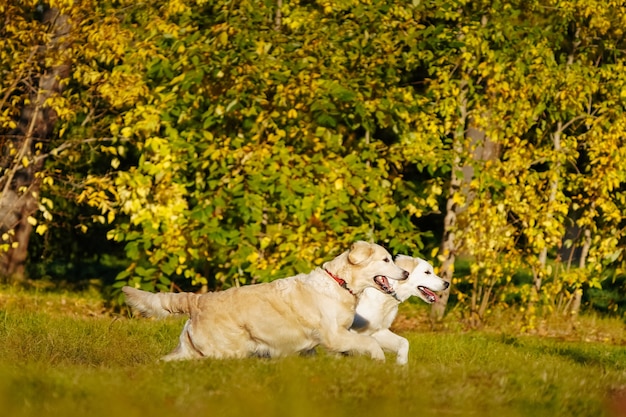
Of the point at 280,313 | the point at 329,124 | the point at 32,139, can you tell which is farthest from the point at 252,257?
the point at 280,313

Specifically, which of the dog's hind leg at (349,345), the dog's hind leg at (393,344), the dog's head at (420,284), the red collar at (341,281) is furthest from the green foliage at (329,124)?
the dog's hind leg at (349,345)

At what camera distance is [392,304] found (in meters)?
9.25

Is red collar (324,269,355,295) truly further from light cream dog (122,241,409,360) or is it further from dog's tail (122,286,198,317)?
dog's tail (122,286,198,317)

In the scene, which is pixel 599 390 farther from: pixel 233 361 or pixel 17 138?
pixel 17 138

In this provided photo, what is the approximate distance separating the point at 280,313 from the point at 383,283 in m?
0.84

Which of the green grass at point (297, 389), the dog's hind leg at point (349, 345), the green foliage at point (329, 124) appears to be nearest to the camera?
the green grass at point (297, 389)

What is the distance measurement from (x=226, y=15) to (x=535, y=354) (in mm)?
5067

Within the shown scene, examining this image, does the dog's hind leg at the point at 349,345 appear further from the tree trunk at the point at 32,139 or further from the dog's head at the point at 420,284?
the tree trunk at the point at 32,139

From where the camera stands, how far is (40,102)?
13.6 metres

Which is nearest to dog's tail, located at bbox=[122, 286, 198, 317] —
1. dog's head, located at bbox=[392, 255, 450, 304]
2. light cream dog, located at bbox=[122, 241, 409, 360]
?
light cream dog, located at bbox=[122, 241, 409, 360]

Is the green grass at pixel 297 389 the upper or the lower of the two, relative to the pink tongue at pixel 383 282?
lower

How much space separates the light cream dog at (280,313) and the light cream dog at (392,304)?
0.66 metres

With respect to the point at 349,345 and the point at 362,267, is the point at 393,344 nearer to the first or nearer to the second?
the point at 349,345

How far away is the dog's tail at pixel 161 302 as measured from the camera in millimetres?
8133
